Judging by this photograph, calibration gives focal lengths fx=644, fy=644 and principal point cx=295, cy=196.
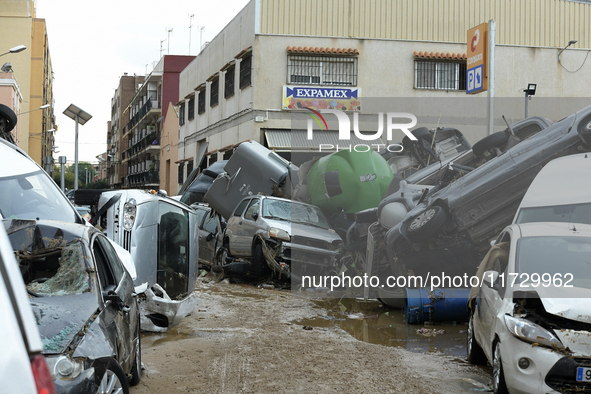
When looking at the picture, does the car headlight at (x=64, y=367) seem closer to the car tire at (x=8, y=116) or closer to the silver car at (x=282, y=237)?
the car tire at (x=8, y=116)

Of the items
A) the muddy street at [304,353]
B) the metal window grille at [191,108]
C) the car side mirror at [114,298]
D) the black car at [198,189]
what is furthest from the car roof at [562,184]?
the metal window grille at [191,108]

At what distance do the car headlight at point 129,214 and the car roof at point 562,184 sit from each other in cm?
489

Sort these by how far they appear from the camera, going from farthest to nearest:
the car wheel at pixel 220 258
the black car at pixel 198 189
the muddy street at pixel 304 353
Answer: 1. the black car at pixel 198 189
2. the car wheel at pixel 220 258
3. the muddy street at pixel 304 353

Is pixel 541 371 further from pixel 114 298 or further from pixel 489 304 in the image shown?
pixel 114 298

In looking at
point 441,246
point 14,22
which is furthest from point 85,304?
point 14,22

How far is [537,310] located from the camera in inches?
214

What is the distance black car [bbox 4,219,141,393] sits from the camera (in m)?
3.34

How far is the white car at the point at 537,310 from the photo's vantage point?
5004 mm

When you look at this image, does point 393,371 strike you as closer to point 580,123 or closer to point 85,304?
point 85,304

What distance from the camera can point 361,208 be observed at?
36.9 feet

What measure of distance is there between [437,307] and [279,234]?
4.58 meters

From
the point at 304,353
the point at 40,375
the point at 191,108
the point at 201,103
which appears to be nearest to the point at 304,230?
the point at 304,353

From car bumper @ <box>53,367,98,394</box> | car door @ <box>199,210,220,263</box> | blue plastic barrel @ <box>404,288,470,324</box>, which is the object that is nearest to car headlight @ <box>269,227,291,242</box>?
car door @ <box>199,210,220,263</box>

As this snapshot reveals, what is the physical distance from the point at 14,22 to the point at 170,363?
52.6 meters
